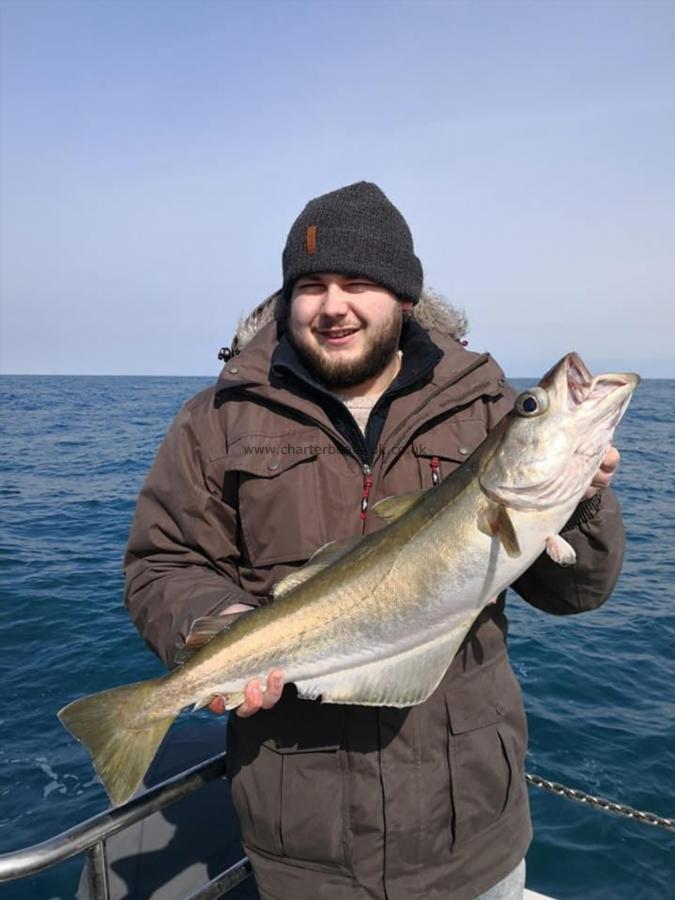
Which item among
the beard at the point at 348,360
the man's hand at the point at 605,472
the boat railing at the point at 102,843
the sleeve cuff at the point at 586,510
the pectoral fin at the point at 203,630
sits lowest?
the boat railing at the point at 102,843

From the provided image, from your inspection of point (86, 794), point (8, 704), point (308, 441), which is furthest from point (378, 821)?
point (8, 704)

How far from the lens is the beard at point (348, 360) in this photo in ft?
12.0

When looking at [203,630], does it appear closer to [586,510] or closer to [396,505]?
[396,505]

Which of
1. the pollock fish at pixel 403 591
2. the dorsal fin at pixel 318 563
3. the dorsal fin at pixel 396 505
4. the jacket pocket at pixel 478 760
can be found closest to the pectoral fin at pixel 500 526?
the pollock fish at pixel 403 591

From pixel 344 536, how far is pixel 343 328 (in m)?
1.10

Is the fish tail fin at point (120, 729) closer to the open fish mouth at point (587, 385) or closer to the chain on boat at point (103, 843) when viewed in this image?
the chain on boat at point (103, 843)

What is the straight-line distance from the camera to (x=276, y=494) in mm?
3352

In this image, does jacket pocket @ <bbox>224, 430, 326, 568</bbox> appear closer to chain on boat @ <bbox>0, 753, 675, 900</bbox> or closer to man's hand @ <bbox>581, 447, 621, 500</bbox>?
chain on boat @ <bbox>0, 753, 675, 900</bbox>

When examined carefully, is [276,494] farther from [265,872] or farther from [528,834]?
[528,834]

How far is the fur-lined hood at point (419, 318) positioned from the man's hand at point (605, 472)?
1465 mm

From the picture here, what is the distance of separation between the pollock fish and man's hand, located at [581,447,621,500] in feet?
0.26

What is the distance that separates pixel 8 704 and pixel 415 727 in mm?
8074

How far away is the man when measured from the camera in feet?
10.1

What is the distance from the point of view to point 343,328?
3.64 metres
